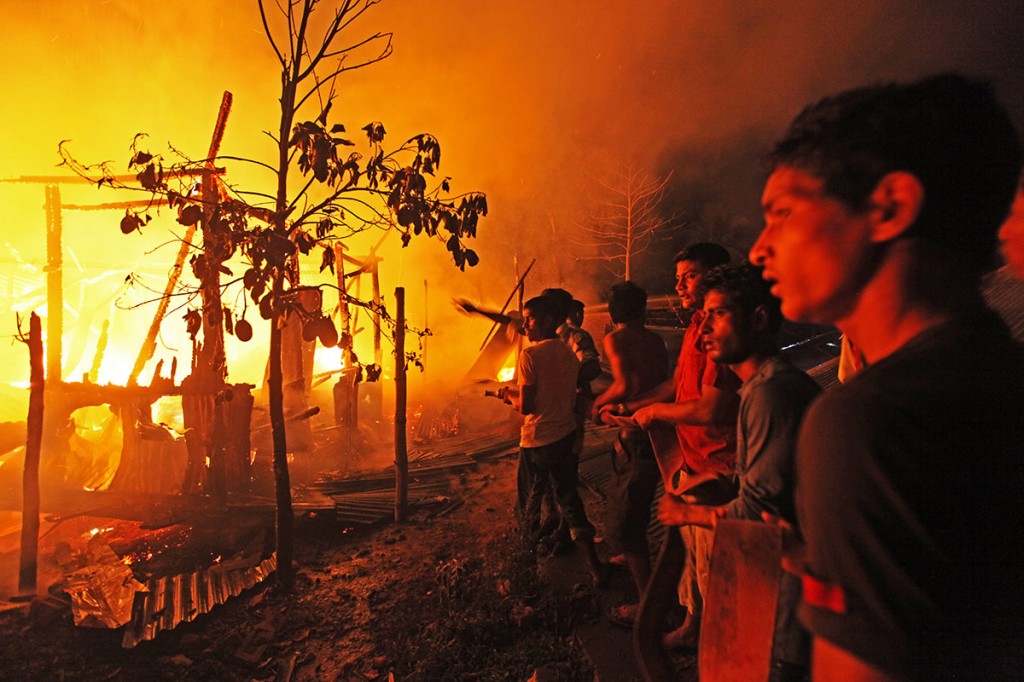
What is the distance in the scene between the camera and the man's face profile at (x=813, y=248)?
95 cm

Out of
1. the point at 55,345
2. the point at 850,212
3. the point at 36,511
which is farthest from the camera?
the point at 55,345

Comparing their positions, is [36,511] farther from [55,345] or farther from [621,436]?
[621,436]

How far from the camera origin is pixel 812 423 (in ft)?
2.67

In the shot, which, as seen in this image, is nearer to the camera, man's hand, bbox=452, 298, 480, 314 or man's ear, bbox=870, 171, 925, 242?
man's ear, bbox=870, 171, 925, 242

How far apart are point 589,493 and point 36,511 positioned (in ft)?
20.7

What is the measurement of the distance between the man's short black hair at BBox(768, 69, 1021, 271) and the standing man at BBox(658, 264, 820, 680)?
1170 mm

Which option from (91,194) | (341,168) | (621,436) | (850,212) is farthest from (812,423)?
(91,194)

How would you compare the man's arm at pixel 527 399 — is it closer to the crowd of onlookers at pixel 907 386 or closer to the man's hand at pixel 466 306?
the man's hand at pixel 466 306

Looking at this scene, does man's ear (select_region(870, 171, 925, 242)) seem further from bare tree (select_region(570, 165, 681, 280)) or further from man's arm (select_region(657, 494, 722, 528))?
bare tree (select_region(570, 165, 681, 280))

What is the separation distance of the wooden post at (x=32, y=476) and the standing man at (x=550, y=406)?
4.68 metres

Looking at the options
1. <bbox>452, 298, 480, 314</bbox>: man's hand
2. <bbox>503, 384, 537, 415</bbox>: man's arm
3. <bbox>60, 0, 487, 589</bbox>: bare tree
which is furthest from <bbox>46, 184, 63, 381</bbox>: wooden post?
<bbox>503, 384, 537, 415</bbox>: man's arm

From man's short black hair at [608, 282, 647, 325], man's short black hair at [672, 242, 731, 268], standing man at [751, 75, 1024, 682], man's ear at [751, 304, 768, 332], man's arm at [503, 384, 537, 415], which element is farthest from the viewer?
man's arm at [503, 384, 537, 415]

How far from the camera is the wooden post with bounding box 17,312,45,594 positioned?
180 inches

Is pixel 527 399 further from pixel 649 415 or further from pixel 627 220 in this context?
pixel 627 220
